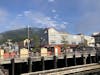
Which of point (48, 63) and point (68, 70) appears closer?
point (68, 70)

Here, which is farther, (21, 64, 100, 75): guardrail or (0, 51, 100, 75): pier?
(21, 64, 100, 75): guardrail

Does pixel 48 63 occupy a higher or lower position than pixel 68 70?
higher

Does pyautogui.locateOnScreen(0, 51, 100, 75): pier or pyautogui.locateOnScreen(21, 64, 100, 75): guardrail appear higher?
pyautogui.locateOnScreen(0, 51, 100, 75): pier

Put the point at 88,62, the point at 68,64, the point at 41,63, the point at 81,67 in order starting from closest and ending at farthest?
the point at 41,63, the point at 81,67, the point at 68,64, the point at 88,62

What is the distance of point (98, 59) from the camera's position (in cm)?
7588

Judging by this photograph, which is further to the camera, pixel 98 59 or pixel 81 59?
pixel 98 59

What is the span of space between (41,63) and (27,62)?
3844mm

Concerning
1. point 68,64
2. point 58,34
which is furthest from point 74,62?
point 58,34

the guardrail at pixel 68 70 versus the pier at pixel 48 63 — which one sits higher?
the pier at pixel 48 63

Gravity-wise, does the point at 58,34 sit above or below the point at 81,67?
above

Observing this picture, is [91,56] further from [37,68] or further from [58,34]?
[58,34]

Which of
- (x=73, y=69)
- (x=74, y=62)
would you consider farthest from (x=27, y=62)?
(x=74, y=62)

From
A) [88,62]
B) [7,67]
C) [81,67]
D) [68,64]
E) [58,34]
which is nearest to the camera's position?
[7,67]

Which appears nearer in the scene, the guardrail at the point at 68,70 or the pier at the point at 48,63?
the pier at the point at 48,63
